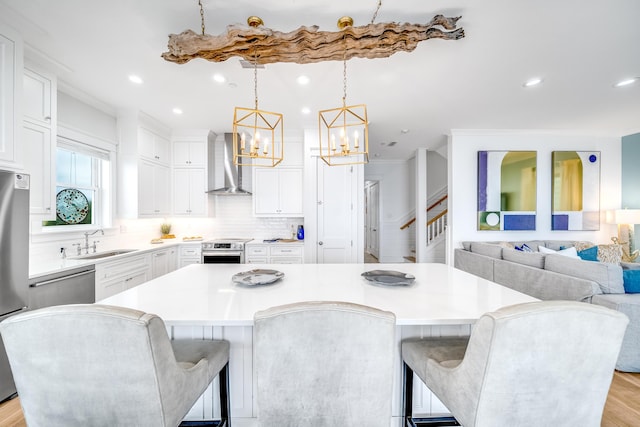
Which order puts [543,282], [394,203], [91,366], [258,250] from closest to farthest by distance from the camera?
[91,366], [543,282], [258,250], [394,203]

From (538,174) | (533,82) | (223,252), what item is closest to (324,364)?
(223,252)

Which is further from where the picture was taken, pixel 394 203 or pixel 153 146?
pixel 394 203

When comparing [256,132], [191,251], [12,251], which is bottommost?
[191,251]

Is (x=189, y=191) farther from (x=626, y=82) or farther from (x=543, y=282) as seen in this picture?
(x=626, y=82)

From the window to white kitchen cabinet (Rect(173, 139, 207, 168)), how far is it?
1001mm

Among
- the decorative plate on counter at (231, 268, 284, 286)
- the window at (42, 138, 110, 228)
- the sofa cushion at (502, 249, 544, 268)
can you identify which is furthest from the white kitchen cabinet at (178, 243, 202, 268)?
the sofa cushion at (502, 249, 544, 268)

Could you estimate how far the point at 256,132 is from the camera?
6.23 ft

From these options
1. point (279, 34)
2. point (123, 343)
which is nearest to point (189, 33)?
point (279, 34)

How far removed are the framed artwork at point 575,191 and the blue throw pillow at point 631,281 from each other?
2653mm

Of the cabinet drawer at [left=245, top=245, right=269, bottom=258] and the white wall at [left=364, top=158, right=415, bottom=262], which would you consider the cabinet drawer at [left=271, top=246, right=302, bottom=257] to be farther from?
the white wall at [left=364, top=158, right=415, bottom=262]

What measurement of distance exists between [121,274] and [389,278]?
3.01m

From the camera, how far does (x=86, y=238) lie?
10.2 feet

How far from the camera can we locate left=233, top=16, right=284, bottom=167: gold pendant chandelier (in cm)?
185

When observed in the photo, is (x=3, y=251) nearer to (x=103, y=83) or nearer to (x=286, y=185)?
(x=103, y=83)
